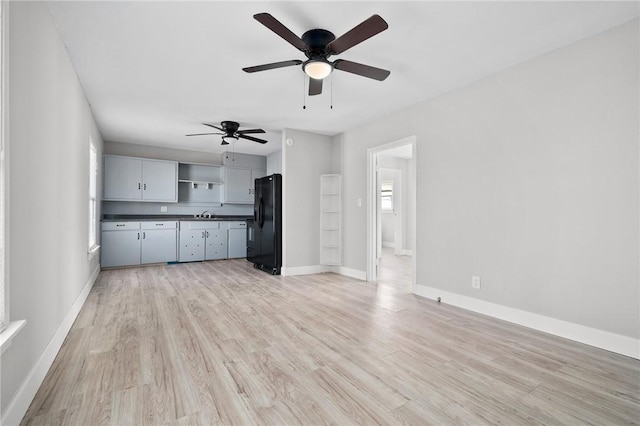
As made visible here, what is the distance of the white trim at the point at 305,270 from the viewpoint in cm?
507

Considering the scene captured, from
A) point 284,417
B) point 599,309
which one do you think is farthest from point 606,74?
point 284,417

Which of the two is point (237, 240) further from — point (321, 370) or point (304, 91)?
point (321, 370)

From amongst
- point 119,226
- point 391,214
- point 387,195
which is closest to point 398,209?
point 391,214

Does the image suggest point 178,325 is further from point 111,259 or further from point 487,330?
point 111,259

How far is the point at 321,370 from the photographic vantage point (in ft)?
6.47

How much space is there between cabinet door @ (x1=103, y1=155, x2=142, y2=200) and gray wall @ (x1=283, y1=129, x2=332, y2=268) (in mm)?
3272

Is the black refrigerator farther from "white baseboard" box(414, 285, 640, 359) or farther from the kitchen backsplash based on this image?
"white baseboard" box(414, 285, 640, 359)

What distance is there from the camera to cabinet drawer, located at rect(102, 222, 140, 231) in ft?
18.2

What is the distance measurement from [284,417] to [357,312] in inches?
69.0

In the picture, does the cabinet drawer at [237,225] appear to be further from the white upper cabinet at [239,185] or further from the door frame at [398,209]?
the door frame at [398,209]

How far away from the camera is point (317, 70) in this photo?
2469 millimetres

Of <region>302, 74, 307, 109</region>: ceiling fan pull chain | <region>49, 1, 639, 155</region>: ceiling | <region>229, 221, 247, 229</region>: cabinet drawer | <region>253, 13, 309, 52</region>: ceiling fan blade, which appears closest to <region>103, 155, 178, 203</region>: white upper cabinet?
<region>229, 221, 247, 229</region>: cabinet drawer

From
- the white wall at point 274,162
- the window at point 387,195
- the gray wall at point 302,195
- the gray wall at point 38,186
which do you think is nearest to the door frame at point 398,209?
the window at point 387,195

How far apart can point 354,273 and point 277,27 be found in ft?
12.5
